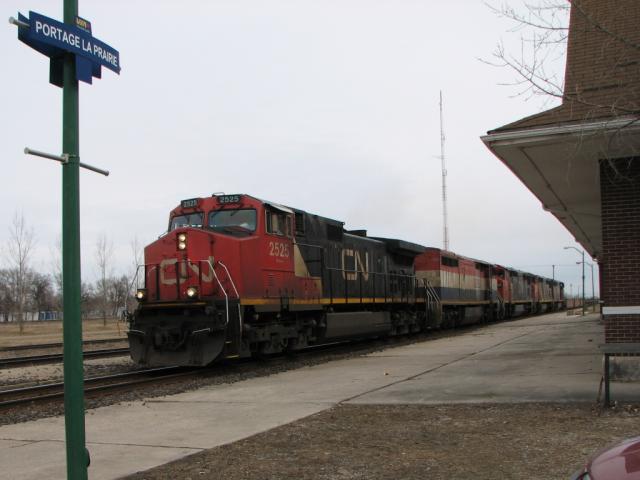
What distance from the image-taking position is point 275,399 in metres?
9.19

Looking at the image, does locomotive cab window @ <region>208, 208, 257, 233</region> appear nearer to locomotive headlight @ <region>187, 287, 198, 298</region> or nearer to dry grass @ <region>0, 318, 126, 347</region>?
locomotive headlight @ <region>187, 287, 198, 298</region>

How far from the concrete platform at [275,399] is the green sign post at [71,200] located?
1705 millimetres

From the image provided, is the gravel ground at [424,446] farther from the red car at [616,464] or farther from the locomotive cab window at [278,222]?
the locomotive cab window at [278,222]

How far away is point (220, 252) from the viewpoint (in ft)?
40.9

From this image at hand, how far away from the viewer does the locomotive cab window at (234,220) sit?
13250 millimetres

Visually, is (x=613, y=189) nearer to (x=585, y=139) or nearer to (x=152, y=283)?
(x=585, y=139)

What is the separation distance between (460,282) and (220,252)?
1866cm

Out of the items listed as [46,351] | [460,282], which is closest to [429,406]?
[46,351]

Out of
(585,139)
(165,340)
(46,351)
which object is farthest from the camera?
(46,351)

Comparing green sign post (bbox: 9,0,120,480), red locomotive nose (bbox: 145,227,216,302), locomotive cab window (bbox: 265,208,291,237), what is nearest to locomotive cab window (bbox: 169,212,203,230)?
red locomotive nose (bbox: 145,227,216,302)

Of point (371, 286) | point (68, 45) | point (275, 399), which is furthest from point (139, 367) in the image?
point (68, 45)

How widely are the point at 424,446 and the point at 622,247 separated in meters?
5.61

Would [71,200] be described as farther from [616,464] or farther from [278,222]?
[278,222]

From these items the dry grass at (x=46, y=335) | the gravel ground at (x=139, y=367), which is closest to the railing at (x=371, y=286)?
the gravel ground at (x=139, y=367)
